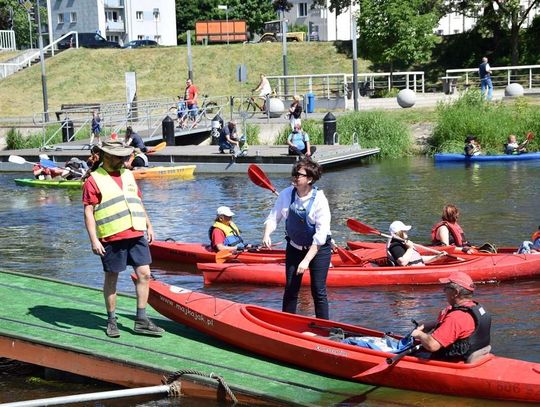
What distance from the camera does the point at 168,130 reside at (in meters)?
31.1

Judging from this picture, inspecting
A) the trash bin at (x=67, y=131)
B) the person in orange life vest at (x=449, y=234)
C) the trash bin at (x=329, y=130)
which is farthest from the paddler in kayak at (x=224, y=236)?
the trash bin at (x=67, y=131)

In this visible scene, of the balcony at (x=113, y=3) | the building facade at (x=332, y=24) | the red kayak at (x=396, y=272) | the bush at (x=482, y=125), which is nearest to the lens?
the red kayak at (x=396, y=272)

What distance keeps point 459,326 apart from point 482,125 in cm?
2199

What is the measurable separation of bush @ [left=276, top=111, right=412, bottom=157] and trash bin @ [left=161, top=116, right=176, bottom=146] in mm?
3526

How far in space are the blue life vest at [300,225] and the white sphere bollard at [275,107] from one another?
24.5 metres

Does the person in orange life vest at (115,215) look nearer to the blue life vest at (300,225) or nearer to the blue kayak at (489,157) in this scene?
the blue life vest at (300,225)

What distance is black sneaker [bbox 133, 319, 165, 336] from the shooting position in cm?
885

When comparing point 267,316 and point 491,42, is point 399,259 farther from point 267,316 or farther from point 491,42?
point 491,42

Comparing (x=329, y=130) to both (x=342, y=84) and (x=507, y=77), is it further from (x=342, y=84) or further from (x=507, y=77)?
(x=507, y=77)

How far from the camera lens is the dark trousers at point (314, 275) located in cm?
863

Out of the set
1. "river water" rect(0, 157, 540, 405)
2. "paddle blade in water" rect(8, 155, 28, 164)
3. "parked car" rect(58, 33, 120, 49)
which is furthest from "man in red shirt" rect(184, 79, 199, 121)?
"parked car" rect(58, 33, 120, 49)

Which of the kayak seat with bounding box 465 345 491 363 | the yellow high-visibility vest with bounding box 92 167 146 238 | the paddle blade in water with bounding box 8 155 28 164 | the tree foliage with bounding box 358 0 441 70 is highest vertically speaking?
the tree foliage with bounding box 358 0 441 70

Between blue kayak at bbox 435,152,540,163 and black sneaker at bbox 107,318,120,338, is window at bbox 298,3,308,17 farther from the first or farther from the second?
black sneaker at bbox 107,318,120,338

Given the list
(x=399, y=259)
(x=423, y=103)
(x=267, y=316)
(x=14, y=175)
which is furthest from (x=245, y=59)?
(x=267, y=316)
